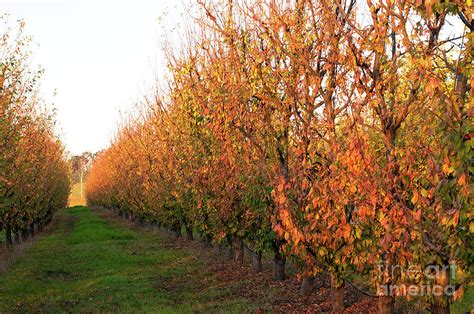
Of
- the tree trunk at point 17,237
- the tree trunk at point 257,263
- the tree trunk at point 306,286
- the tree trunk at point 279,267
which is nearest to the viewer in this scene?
the tree trunk at point 306,286

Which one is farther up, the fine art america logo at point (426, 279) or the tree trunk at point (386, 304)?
the fine art america logo at point (426, 279)

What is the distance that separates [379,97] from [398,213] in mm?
1925

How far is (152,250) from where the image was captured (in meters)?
27.7

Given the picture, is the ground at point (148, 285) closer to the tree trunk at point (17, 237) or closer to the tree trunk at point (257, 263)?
the tree trunk at point (257, 263)

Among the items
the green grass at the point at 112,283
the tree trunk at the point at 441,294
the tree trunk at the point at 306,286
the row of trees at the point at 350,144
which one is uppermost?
the row of trees at the point at 350,144

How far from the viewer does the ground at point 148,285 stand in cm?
1350

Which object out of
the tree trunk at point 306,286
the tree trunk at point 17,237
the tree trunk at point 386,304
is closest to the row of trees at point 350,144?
the tree trunk at point 386,304

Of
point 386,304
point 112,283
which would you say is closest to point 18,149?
point 112,283

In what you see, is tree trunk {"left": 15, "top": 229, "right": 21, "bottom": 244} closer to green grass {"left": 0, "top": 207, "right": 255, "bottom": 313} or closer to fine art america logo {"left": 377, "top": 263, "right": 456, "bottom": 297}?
green grass {"left": 0, "top": 207, "right": 255, "bottom": 313}

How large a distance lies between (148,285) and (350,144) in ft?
41.6

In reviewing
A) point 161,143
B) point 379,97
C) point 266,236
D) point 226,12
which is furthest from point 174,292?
point 161,143

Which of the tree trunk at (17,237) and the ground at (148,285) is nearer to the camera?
the ground at (148,285)

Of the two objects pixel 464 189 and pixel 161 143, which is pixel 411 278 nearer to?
pixel 464 189

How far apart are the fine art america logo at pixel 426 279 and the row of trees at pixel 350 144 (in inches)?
1.5
